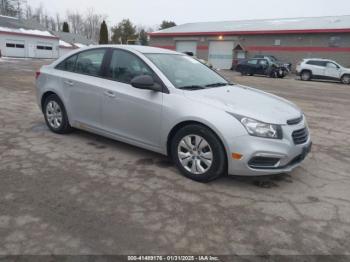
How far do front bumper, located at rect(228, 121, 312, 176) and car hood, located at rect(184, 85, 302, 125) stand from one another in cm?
21

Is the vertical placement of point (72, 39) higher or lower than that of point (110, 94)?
higher

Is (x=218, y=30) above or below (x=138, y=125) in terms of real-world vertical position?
above

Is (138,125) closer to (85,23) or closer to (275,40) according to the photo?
(275,40)

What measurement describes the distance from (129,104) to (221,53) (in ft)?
112

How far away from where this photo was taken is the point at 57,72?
17.7ft

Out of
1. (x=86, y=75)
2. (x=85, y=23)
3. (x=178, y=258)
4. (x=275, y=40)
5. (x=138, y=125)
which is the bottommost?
(x=178, y=258)

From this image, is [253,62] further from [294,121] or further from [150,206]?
[150,206]

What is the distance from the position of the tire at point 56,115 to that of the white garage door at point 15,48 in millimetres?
38609

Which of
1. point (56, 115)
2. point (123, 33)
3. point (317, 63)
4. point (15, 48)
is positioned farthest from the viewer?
point (123, 33)

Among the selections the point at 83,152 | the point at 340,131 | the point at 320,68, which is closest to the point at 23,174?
the point at 83,152

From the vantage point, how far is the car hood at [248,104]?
3676mm

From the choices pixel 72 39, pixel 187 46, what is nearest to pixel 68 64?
pixel 187 46

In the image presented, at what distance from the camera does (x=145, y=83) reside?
4.05 m

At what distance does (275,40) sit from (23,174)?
32939 millimetres
